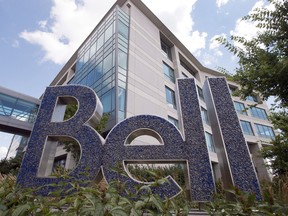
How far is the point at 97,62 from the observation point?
17.2 meters

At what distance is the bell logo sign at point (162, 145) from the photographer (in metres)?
3.30

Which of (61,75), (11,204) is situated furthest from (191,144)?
(61,75)

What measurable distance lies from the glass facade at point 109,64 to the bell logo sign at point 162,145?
8.21m

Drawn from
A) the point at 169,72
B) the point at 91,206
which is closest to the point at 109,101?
the point at 169,72

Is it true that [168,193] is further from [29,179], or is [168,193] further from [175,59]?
[175,59]

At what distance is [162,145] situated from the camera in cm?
368

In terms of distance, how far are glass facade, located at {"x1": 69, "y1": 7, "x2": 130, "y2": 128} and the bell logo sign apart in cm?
821

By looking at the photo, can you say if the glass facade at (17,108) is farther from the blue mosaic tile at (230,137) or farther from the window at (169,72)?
the blue mosaic tile at (230,137)

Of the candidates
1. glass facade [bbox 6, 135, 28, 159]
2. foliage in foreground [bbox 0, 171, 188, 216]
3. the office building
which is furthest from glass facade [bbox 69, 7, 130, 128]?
glass facade [bbox 6, 135, 28, 159]

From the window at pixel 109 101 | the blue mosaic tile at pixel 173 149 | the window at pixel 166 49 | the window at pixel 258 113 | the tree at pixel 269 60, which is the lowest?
the blue mosaic tile at pixel 173 149

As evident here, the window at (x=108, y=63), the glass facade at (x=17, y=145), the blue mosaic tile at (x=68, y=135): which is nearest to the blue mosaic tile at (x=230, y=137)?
the blue mosaic tile at (x=68, y=135)

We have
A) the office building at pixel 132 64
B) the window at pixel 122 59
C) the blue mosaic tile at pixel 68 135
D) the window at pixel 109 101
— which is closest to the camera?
the blue mosaic tile at pixel 68 135

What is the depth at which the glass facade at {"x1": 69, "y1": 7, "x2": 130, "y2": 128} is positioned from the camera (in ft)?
43.6

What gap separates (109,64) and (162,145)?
12.7 metres
